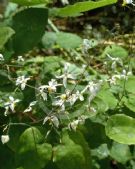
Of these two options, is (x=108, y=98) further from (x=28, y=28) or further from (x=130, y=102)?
(x=28, y=28)

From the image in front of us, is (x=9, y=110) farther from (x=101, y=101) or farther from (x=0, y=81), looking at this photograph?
(x=101, y=101)

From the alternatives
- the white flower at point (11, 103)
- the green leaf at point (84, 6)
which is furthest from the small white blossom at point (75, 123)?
the green leaf at point (84, 6)

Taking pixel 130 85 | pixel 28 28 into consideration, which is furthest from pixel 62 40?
pixel 130 85

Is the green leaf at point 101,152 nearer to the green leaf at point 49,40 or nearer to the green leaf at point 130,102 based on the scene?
the green leaf at point 130,102

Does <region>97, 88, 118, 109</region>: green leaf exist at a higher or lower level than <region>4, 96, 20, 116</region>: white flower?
lower

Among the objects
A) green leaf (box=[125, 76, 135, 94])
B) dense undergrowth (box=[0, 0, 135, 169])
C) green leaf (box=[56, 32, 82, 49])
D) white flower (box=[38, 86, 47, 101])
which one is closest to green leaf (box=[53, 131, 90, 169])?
dense undergrowth (box=[0, 0, 135, 169])

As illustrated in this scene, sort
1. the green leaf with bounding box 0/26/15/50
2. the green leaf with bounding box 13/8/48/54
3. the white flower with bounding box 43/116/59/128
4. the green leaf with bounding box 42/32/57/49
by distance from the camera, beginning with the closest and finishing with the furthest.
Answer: the white flower with bounding box 43/116/59/128 < the green leaf with bounding box 0/26/15/50 < the green leaf with bounding box 13/8/48/54 < the green leaf with bounding box 42/32/57/49

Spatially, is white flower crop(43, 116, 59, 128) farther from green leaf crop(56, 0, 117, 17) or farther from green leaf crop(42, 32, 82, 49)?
green leaf crop(42, 32, 82, 49)
